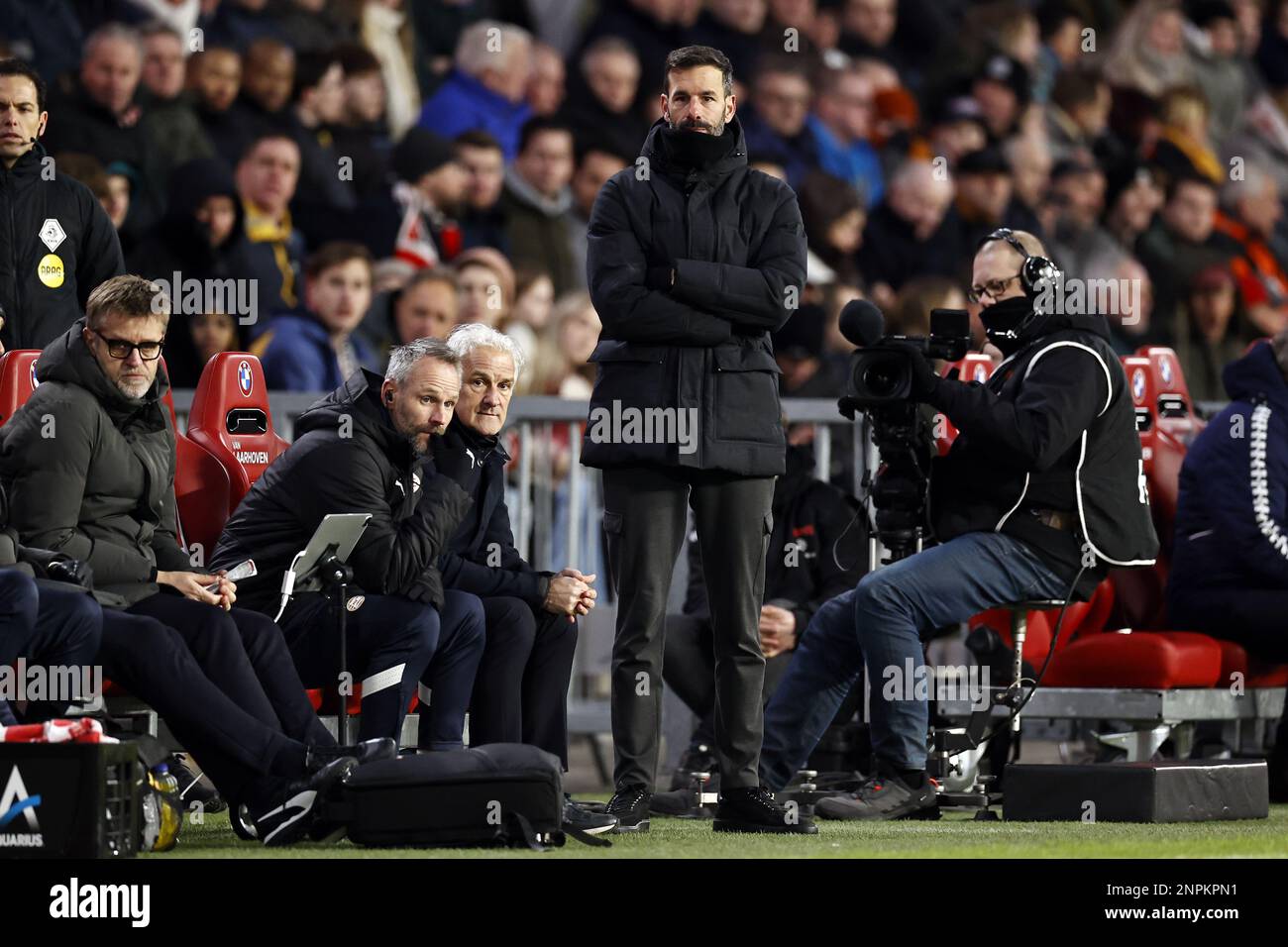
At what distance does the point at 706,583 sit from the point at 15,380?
196 cm

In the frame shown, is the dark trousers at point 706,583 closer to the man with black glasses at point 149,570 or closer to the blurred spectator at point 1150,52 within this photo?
the man with black glasses at point 149,570

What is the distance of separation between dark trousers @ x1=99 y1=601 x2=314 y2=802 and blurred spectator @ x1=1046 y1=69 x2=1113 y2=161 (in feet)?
29.4

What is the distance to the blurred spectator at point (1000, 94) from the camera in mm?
12719

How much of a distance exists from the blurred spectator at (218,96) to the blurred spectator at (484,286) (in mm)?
1113

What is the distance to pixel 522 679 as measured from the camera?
6.28 metres

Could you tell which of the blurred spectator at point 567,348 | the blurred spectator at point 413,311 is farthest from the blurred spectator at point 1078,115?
the blurred spectator at point 413,311

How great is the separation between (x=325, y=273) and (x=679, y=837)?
170 inches

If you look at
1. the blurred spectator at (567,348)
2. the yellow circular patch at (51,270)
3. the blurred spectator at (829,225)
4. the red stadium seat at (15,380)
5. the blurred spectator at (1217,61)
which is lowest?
the red stadium seat at (15,380)

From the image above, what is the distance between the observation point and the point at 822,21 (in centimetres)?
1234

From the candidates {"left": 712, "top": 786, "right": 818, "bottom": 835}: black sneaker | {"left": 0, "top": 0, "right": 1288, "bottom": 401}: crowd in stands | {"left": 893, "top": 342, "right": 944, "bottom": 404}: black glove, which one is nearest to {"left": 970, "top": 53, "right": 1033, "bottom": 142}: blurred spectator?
{"left": 0, "top": 0, "right": 1288, "bottom": 401}: crowd in stands

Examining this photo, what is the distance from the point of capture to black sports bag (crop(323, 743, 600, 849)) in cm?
488
